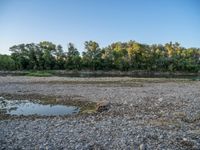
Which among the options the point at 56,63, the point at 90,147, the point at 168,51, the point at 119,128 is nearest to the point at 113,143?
the point at 90,147

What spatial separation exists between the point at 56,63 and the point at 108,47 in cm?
2848

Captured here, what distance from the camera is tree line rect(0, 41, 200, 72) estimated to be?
4879 inches

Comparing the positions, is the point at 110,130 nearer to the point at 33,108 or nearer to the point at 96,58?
the point at 33,108

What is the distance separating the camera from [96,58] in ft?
416

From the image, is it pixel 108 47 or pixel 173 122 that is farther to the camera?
pixel 108 47

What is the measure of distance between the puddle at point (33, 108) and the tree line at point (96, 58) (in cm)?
10092

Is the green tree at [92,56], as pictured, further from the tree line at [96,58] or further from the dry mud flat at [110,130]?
the dry mud flat at [110,130]

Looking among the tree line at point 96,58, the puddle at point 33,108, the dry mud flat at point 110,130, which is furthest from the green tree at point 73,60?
the dry mud flat at point 110,130

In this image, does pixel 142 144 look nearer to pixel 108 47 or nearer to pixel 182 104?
pixel 182 104

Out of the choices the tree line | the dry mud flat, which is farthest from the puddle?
the tree line

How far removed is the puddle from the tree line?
101 metres

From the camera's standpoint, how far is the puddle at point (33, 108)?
19188 millimetres

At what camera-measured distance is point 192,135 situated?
1253cm

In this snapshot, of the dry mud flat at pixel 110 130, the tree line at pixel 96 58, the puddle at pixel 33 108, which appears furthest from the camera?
the tree line at pixel 96 58
